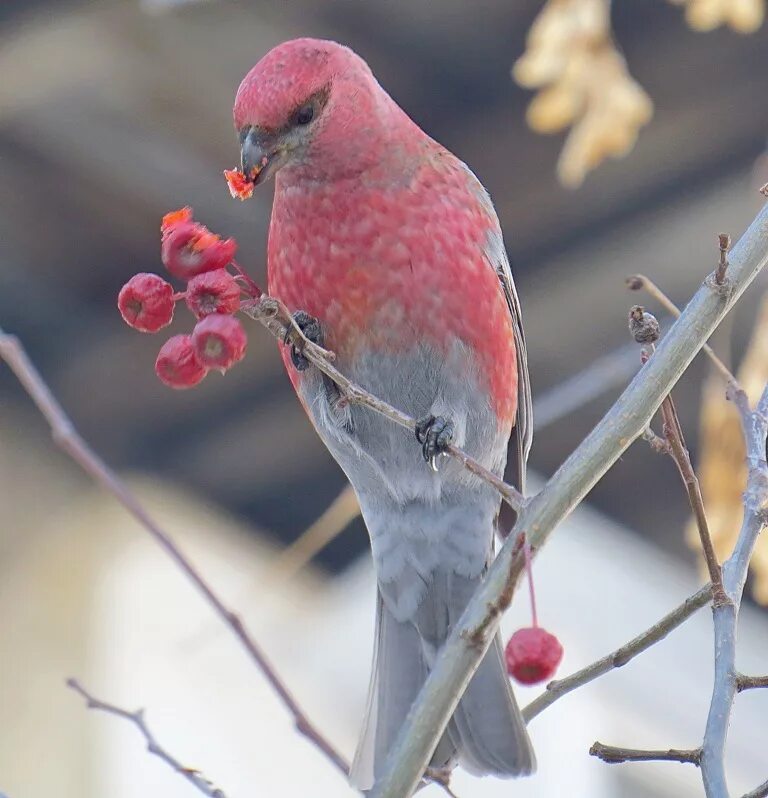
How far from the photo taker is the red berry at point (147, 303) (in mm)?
1469

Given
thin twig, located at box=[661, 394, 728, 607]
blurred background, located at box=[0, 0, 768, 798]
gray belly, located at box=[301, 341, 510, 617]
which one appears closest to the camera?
thin twig, located at box=[661, 394, 728, 607]

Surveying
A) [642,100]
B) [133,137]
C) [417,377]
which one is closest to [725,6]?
[642,100]

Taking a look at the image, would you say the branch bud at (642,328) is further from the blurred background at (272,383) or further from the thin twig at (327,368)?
the blurred background at (272,383)

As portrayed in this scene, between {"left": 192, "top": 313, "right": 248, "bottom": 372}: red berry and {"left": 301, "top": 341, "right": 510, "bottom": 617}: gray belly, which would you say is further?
{"left": 301, "top": 341, "right": 510, "bottom": 617}: gray belly

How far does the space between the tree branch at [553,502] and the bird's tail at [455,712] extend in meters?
0.49

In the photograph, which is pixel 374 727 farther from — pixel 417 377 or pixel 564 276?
pixel 564 276

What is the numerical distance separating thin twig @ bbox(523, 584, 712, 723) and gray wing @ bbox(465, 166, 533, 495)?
79cm

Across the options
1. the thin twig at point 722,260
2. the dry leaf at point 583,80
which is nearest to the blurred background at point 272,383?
the dry leaf at point 583,80

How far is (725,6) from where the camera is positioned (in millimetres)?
2271

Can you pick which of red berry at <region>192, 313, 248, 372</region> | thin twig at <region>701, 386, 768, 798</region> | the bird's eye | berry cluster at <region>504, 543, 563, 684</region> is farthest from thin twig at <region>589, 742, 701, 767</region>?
the bird's eye

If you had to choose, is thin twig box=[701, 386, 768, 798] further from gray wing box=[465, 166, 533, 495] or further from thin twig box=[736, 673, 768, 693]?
gray wing box=[465, 166, 533, 495]

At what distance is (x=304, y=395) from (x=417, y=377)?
0.16m

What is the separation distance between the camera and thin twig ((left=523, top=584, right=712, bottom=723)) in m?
1.29

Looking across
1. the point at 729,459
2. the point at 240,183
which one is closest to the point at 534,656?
the point at 240,183
